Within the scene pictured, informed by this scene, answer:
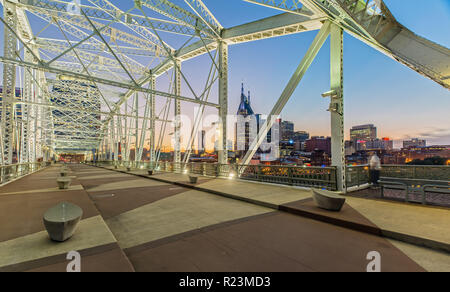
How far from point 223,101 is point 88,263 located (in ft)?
52.9

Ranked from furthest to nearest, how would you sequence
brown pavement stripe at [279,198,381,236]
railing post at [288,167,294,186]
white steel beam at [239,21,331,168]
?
1. white steel beam at [239,21,331,168]
2. railing post at [288,167,294,186]
3. brown pavement stripe at [279,198,381,236]

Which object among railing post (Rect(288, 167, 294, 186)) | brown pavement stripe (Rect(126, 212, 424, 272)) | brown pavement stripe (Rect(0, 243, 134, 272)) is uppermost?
railing post (Rect(288, 167, 294, 186))

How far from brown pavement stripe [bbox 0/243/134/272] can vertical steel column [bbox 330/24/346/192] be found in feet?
28.6

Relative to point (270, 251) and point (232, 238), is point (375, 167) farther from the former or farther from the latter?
point (232, 238)

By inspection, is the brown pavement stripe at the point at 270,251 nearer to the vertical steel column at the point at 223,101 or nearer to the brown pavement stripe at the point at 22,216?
the brown pavement stripe at the point at 22,216

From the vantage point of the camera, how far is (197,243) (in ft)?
12.3

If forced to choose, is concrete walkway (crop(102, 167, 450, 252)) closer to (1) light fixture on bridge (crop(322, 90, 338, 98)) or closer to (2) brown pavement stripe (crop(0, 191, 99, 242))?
(1) light fixture on bridge (crop(322, 90, 338, 98))

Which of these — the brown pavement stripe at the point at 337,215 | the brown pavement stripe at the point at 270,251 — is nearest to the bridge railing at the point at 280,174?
the brown pavement stripe at the point at 337,215

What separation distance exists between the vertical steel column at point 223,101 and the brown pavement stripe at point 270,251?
12.6 meters

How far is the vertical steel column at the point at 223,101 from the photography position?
677 inches

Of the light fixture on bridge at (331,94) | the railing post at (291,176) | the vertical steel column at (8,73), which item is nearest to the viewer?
the light fixture on bridge at (331,94)

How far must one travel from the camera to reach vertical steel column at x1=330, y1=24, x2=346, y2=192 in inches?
337

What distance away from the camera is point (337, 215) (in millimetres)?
5062

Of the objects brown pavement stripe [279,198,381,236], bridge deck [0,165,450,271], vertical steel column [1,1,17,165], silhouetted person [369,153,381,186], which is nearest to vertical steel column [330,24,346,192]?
silhouetted person [369,153,381,186]
